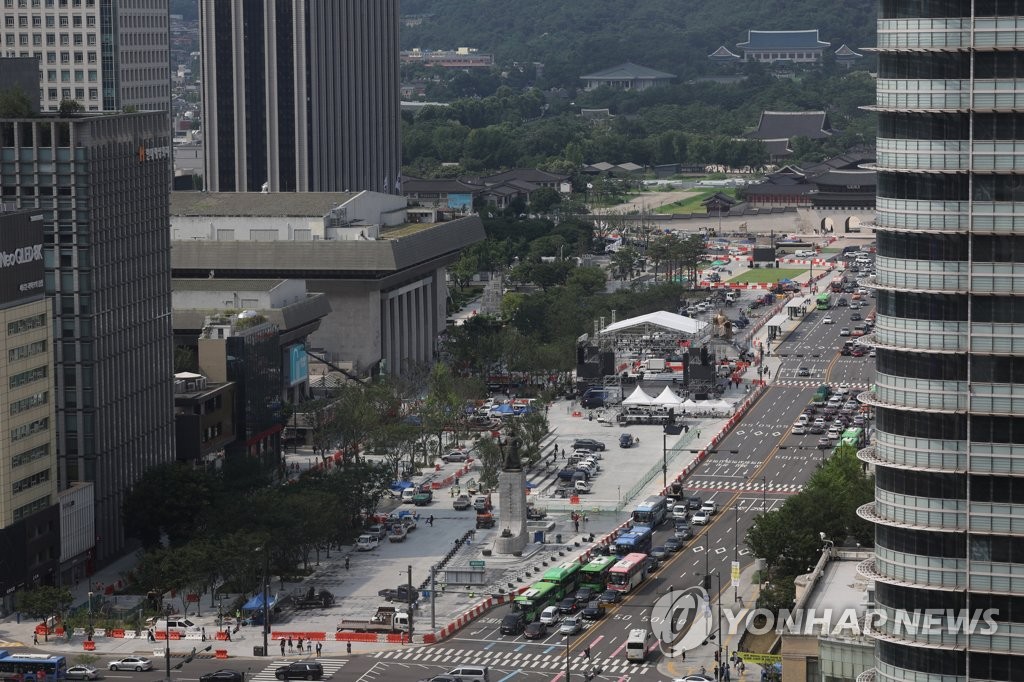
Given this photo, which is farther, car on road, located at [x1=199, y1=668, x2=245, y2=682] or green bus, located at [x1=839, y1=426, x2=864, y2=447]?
green bus, located at [x1=839, y1=426, x2=864, y2=447]

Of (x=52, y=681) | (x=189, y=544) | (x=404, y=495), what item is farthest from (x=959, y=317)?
(x=404, y=495)

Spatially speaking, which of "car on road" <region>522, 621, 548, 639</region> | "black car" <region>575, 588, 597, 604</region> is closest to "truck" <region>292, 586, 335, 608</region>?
"car on road" <region>522, 621, 548, 639</region>

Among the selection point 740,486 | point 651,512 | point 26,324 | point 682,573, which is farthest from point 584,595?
point 740,486

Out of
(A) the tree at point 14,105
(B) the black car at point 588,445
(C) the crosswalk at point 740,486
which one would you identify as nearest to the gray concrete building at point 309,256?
(B) the black car at point 588,445

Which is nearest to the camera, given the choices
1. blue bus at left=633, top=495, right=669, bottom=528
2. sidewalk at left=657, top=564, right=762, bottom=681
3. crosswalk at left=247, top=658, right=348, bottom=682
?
sidewalk at left=657, top=564, right=762, bottom=681

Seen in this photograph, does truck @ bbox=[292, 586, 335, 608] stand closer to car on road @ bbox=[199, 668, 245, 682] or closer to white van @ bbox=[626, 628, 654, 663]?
car on road @ bbox=[199, 668, 245, 682]

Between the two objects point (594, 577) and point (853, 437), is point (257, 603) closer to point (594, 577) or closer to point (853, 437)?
point (594, 577)
